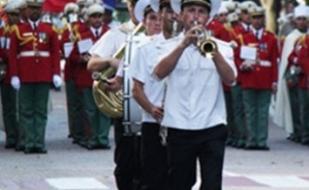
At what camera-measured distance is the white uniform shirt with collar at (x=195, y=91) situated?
8016 millimetres

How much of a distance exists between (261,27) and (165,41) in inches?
361

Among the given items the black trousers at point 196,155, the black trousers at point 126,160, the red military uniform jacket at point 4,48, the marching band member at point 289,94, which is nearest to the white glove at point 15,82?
the red military uniform jacket at point 4,48

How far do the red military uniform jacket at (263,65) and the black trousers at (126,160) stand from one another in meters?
7.48

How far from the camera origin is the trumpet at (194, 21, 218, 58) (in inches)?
302

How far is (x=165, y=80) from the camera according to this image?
27.7 feet

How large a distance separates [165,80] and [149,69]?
28 cm

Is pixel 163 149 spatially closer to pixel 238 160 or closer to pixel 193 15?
pixel 193 15

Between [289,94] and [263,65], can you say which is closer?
[263,65]

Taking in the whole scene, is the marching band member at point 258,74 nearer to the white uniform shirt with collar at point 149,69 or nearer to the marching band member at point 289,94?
the marching band member at point 289,94

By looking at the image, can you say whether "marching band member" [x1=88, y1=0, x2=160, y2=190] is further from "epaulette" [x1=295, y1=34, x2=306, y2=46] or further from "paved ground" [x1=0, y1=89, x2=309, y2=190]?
"epaulette" [x1=295, y1=34, x2=306, y2=46]

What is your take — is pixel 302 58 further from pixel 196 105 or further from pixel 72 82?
pixel 196 105

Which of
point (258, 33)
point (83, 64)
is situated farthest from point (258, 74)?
point (83, 64)

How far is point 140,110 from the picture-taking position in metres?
9.50

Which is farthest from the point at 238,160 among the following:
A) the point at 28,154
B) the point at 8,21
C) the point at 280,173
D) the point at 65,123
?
the point at 65,123
